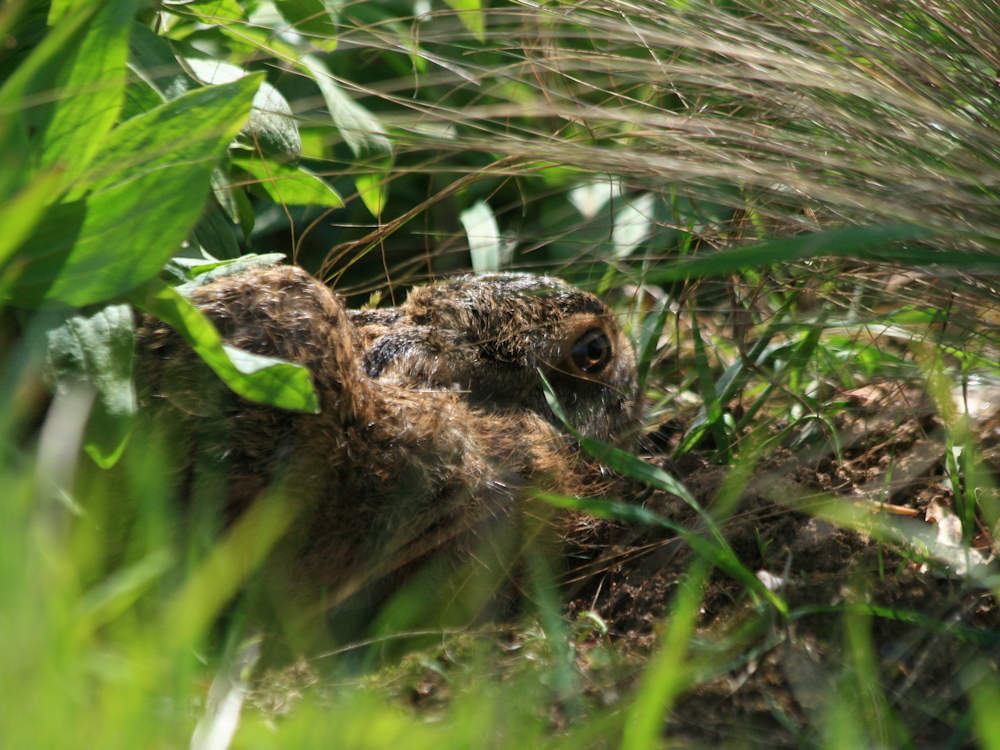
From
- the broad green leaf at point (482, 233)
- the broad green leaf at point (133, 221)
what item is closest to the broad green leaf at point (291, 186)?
the broad green leaf at point (482, 233)

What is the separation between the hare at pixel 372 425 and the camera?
4.82ft

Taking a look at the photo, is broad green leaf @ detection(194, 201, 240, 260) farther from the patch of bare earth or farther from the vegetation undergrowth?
the patch of bare earth

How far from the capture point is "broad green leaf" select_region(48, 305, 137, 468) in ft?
4.33

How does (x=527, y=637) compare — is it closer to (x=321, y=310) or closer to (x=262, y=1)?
(x=321, y=310)

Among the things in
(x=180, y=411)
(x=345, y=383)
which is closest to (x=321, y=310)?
(x=345, y=383)

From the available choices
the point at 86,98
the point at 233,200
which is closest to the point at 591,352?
the point at 233,200

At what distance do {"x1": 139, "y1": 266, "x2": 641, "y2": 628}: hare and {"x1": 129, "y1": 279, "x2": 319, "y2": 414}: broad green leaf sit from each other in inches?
5.1

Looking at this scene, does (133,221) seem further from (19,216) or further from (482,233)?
(482,233)

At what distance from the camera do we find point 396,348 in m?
1.94

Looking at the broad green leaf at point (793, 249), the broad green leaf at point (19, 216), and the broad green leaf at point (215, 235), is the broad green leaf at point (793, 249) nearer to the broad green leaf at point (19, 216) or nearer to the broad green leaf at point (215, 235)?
the broad green leaf at point (19, 216)

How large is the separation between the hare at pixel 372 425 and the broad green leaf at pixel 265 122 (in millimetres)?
421

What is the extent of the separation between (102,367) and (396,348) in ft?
2.35

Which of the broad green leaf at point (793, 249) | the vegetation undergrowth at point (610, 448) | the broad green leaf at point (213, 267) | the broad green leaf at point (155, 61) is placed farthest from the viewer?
the broad green leaf at point (155, 61)

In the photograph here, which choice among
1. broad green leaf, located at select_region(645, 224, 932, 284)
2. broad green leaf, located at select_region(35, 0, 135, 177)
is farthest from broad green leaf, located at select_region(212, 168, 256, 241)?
broad green leaf, located at select_region(645, 224, 932, 284)
